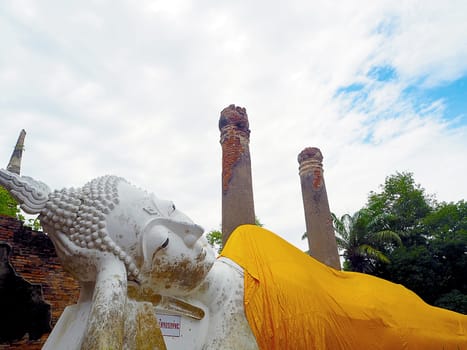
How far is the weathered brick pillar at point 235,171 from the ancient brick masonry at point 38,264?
97.9 inches

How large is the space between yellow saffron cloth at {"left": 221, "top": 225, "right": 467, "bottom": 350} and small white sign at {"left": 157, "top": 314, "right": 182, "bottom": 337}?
38cm

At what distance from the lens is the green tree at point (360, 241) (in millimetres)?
13914

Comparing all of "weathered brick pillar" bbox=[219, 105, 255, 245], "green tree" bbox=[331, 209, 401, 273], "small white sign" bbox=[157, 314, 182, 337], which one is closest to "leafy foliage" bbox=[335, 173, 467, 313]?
"green tree" bbox=[331, 209, 401, 273]

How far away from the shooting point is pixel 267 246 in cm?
250

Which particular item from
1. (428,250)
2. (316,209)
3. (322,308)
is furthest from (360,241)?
(322,308)

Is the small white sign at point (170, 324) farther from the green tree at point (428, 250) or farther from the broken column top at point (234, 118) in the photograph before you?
the green tree at point (428, 250)

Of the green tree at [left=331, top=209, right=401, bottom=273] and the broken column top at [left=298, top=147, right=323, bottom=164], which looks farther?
the green tree at [left=331, top=209, right=401, bottom=273]

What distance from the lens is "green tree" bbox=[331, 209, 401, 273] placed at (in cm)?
1391

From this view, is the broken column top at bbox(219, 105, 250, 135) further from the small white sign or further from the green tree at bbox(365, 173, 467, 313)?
the green tree at bbox(365, 173, 467, 313)

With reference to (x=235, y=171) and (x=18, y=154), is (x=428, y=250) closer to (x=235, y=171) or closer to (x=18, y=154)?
(x=235, y=171)

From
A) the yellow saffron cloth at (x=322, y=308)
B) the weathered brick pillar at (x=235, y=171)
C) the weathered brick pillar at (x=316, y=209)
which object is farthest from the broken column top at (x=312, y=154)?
the yellow saffron cloth at (x=322, y=308)

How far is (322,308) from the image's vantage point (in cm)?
225

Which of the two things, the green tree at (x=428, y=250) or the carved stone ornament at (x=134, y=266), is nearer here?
the carved stone ornament at (x=134, y=266)

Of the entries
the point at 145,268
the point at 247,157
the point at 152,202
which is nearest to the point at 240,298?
the point at 145,268
